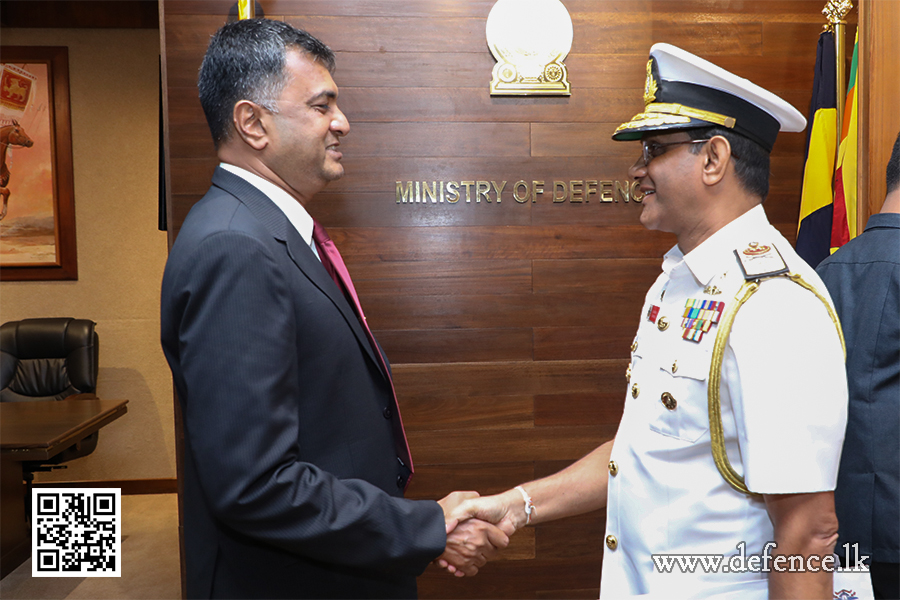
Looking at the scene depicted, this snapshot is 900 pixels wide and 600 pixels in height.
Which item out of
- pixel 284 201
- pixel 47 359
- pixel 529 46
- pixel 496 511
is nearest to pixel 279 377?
pixel 284 201

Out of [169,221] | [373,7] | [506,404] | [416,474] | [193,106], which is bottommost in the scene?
[416,474]

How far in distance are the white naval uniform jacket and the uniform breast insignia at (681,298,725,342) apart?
0.04ft

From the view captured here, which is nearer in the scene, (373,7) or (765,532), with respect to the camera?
(765,532)

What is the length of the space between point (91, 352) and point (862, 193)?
4.31 m

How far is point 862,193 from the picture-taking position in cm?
217

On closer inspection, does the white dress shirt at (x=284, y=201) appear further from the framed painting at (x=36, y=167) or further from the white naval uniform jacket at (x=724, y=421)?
the framed painting at (x=36, y=167)

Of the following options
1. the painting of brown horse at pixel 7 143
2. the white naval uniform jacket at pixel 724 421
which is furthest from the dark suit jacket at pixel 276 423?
the painting of brown horse at pixel 7 143

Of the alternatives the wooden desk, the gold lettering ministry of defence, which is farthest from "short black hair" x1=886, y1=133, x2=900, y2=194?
the wooden desk

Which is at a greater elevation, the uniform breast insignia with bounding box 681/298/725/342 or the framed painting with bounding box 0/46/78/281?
the framed painting with bounding box 0/46/78/281

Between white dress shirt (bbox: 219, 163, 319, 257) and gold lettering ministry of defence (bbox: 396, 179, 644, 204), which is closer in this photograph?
white dress shirt (bbox: 219, 163, 319, 257)

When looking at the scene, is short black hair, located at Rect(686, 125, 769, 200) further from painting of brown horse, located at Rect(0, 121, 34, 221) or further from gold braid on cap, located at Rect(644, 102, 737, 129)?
painting of brown horse, located at Rect(0, 121, 34, 221)

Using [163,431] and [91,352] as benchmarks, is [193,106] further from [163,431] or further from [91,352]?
[163,431]

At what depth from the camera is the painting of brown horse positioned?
461 cm

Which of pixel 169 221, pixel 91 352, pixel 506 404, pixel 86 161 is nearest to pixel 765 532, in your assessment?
pixel 506 404
